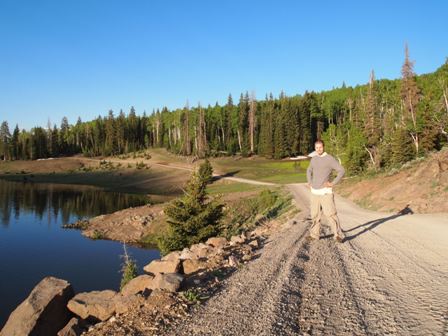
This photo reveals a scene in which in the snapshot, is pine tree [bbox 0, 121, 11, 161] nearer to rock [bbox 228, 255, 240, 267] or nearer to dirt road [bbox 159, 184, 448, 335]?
rock [bbox 228, 255, 240, 267]

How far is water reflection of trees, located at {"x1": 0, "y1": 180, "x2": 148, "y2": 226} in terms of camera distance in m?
50.4

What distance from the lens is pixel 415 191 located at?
2308cm

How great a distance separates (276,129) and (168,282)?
9526 cm

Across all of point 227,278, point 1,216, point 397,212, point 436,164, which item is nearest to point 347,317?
point 227,278

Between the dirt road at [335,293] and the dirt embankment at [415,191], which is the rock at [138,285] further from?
the dirt embankment at [415,191]

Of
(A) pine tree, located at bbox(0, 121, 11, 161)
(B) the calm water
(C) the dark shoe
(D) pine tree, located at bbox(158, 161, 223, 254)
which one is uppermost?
(A) pine tree, located at bbox(0, 121, 11, 161)

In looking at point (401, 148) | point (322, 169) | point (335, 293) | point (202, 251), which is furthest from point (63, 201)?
point (335, 293)

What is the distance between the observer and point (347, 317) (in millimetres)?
5977

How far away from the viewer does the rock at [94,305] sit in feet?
26.1

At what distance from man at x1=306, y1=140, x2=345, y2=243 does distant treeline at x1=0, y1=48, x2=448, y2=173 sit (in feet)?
124

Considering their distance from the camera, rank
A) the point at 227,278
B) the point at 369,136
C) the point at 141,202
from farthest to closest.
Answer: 1. the point at 141,202
2. the point at 369,136
3. the point at 227,278

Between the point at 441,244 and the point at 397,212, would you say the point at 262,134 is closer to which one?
the point at 397,212

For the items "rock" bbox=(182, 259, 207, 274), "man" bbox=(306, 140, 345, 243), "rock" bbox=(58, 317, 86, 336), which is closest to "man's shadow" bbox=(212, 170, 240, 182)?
"man" bbox=(306, 140, 345, 243)

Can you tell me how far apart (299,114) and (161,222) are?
A: 7628 cm
